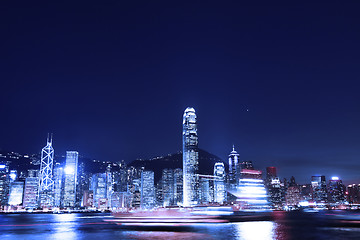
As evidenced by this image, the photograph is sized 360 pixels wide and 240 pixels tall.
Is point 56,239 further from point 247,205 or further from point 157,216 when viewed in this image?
point 247,205

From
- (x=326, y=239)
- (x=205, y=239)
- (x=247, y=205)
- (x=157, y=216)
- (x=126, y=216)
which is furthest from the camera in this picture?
(x=247, y=205)

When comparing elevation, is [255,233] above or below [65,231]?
above

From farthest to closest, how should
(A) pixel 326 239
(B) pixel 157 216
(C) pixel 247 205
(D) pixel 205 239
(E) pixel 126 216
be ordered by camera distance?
(C) pixel 247 205, (E) pixel 126 216, (B) pixel 157 216, (A) pixel 326 239, (D) pixel 205 239

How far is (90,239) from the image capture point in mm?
39281

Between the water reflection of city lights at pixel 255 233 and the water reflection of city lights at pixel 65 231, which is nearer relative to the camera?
the water reflection of city lights at pixel 255 233

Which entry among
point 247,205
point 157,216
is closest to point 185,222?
point 157,216

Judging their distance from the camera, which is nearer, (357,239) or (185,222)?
(357,239)

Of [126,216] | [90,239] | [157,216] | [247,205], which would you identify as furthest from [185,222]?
[247,205]

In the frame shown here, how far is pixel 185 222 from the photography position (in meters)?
64.2

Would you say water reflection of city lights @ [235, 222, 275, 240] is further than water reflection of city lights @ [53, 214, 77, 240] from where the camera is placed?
No

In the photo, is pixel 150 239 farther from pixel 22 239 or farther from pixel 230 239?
pixel 22 239

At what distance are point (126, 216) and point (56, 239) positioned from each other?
3246cm

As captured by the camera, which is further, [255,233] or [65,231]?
[65,231]

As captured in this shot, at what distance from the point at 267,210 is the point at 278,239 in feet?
553
